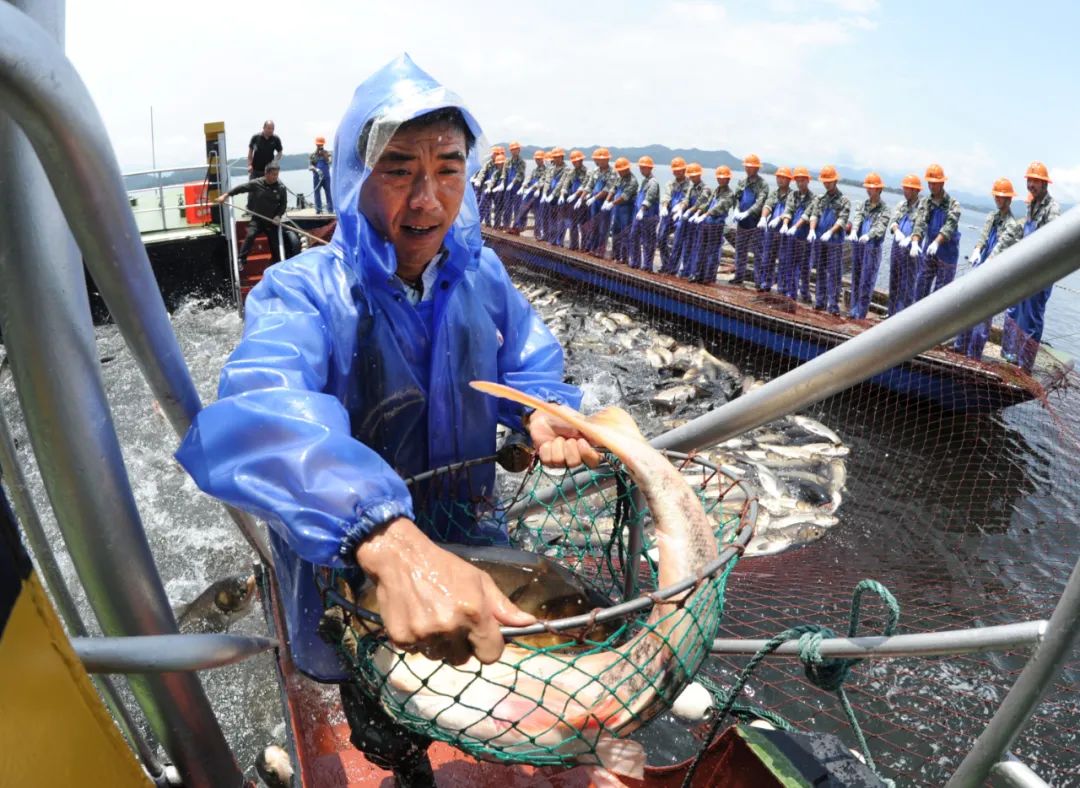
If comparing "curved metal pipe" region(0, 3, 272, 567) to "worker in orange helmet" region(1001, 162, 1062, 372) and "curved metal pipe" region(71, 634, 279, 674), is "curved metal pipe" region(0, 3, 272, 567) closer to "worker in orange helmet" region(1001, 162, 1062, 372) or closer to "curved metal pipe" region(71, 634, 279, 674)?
"curved metal pipe" region(71, 634, 279, 674)

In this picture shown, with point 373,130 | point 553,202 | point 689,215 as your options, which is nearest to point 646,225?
point 689,215

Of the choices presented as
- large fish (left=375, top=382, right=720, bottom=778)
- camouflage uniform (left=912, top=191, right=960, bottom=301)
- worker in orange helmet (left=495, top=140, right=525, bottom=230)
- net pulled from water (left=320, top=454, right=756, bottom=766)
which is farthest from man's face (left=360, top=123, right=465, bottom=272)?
worker in orange helmet (left=495, top=140, right=525, bottom=230)

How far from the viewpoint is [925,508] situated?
875 cm

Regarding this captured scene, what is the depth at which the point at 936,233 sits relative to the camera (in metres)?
11.7

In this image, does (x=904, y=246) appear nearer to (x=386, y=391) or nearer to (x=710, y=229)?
(x=710, y=229)

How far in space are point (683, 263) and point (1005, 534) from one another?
8.74m

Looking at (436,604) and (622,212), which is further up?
(622,212)

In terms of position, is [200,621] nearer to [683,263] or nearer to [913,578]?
[913,578]

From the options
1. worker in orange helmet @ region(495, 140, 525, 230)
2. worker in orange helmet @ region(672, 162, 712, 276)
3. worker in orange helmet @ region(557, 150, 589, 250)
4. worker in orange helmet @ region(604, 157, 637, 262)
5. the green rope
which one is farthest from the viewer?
worker in orange helmet @ region(495, 140, 525, 230)

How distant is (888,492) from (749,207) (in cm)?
788

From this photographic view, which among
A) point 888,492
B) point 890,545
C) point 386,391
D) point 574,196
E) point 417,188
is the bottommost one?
point 890,545

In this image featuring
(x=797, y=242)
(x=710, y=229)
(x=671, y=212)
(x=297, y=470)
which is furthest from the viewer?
(x=671, y=212)

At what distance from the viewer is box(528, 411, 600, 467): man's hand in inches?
83.2

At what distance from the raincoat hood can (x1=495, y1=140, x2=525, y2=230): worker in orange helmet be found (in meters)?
20.9
